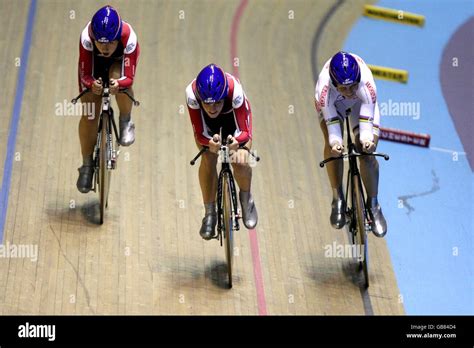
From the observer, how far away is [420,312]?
758 centimetres

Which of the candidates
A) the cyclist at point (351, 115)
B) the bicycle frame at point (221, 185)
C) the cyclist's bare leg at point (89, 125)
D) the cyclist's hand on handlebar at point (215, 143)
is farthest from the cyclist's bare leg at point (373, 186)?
the cyclist's bare leg at point (89, 125)

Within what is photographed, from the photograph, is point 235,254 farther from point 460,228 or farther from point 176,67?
point 176,67

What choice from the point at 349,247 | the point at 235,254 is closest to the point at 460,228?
the point at 349,247

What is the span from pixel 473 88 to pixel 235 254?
3.10 metres

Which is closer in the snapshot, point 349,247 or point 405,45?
point 349,247

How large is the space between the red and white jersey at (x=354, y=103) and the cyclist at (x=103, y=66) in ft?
4.36

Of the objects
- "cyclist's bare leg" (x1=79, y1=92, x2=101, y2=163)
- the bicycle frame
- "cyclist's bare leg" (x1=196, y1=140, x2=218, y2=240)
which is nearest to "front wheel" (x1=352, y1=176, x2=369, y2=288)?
the bicycle frame

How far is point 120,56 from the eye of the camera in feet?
25.7

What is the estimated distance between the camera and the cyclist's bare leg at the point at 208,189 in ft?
24.5

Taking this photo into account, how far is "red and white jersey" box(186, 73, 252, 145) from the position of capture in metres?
7.25

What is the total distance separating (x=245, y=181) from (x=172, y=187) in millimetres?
1148

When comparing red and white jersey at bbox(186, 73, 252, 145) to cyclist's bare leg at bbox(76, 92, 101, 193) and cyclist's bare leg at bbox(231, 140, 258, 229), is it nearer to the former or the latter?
cyclist's bare leg at bbox(231, 140, 258, 229)

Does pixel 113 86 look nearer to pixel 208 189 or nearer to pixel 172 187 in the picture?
pixel 208 189

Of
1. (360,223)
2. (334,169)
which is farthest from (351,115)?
(360,223)
